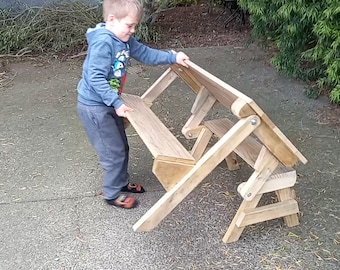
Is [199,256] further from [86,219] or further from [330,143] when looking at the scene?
[330,143]

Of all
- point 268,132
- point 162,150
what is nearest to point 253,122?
point 268,132

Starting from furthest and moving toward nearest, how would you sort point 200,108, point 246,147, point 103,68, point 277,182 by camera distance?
1. point 200,108
2. point 246,147
3. point 103,68
4. point 277,182

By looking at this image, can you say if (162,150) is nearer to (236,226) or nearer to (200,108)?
(236,226)

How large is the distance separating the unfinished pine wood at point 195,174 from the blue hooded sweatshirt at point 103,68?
72 cm

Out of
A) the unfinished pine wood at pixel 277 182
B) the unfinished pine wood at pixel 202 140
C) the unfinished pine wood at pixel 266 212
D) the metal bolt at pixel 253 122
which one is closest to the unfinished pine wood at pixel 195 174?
the metal bolt at pixel 253 122

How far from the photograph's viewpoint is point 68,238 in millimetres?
3311

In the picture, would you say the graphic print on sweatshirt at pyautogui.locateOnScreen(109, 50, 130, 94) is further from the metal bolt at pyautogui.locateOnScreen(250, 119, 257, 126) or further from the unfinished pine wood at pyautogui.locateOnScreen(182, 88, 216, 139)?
the metal bolt at pyautogui.locateOnScreen(250, 119, 257, 126)

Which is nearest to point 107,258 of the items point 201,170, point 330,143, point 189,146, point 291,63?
point 201,170

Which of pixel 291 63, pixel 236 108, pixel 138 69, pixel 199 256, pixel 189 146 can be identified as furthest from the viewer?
pixel 138 69

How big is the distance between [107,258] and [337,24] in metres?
2.79

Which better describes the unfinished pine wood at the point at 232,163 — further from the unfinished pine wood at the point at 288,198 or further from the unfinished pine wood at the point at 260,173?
the unfinished pine wood at the point at 260,173

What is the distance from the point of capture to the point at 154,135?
312 cm

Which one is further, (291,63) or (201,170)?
(291,63)

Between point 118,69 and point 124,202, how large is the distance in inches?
34.8
